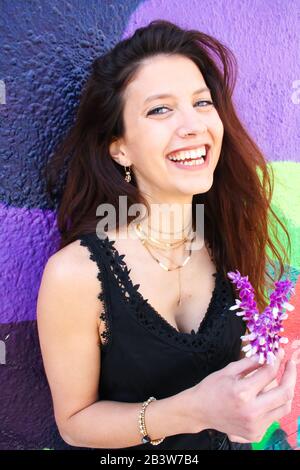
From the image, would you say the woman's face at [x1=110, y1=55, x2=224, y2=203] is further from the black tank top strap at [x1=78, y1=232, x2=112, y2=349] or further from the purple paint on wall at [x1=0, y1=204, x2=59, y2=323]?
the purple paint on wall at [x1=0, y1=204, x2=59, y2=323]

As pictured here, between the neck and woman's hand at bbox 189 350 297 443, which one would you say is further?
the neck

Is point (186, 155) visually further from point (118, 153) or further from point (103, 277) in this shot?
point (103, 277)

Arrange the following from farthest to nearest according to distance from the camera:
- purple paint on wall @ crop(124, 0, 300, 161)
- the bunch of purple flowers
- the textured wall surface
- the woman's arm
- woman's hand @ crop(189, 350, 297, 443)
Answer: purple paint on wall @ crop(124, 0, 300, 161)
the textured wall surface
the woman's arm
woman's hand @ crop(189, 350, 297, 443)
the bunch of purple flowers

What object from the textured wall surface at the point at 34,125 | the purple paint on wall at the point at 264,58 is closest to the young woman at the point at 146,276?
the textured wall surface at the point at 34,125

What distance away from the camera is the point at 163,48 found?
5.12ft

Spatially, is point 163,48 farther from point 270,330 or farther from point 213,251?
point 270,330

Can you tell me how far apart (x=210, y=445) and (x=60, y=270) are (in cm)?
89

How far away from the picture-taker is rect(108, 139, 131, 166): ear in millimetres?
1618

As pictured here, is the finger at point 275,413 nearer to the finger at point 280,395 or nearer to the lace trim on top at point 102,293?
the finger at point 280,395

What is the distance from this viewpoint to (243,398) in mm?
1200

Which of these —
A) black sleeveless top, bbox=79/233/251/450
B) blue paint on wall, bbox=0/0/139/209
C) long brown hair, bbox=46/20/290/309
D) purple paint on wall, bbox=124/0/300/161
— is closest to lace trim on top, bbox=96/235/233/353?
black sleeveless top, bbox=79/233/251/450

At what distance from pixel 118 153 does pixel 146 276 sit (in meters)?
0.43

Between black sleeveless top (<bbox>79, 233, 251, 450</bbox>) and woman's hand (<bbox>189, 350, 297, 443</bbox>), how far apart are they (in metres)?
0.21

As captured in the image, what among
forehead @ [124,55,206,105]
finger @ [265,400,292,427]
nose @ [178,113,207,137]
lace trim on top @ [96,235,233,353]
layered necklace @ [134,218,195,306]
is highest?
forehead @ [124,55,206,105]
